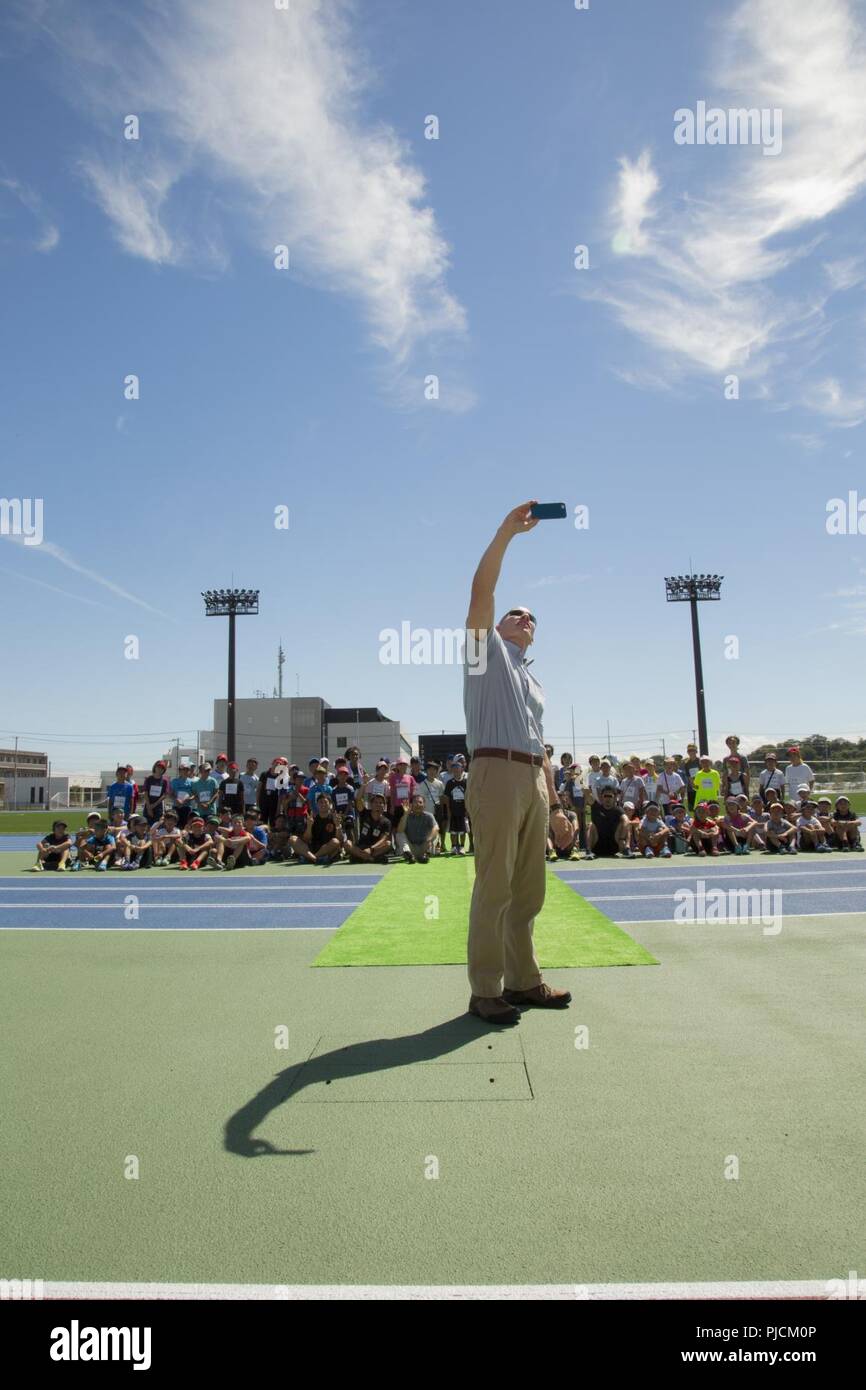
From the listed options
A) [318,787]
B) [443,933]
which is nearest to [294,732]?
[318,787]

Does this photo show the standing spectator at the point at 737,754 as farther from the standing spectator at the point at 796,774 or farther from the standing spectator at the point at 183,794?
the standing spectator at the point at 183,794

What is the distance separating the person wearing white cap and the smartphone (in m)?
0.03

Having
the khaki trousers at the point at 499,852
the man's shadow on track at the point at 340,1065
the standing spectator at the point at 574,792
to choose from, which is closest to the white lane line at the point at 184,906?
the khaki trousers at the point at 499,852

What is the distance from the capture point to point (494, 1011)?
453 centimetres

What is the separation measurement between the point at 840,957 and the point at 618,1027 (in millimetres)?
2589

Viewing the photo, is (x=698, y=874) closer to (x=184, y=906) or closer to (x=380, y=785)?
(x=380, y=785)

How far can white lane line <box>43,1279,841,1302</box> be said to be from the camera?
2168 millimetres

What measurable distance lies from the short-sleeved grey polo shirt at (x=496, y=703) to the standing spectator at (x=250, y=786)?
13009 mm

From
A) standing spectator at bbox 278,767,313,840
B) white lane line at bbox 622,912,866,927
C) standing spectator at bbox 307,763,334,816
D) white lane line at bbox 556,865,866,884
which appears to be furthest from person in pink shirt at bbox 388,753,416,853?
white lane line at bbox 622,912,866,927

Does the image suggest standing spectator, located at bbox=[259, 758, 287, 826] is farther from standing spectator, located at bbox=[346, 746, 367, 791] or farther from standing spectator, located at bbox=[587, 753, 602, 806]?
standing spectator, located at bbox=[587, 753, 602, 806]

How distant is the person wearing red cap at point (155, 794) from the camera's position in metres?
16.6

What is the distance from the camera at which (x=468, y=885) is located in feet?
35.7
